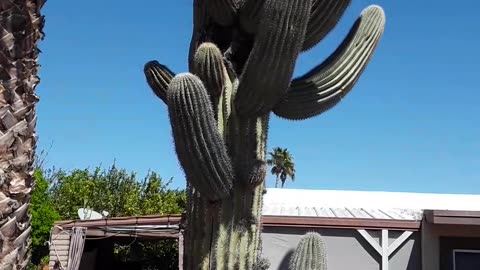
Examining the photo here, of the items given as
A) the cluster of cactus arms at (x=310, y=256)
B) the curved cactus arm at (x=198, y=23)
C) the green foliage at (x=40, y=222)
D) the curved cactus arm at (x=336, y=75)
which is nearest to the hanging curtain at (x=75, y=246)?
the green foliage at (x=40, y=222)

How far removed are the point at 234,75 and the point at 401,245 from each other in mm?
6084

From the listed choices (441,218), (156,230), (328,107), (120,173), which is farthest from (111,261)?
(328,107)

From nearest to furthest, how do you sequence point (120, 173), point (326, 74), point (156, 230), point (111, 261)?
1. point (326, 74)
2. point (156, 230)
3. point (111, 261)
4. point (120, 173)

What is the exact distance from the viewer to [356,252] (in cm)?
1031

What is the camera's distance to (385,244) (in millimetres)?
10148

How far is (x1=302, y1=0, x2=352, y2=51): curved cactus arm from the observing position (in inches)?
208

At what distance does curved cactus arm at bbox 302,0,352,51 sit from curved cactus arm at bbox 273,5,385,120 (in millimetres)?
228

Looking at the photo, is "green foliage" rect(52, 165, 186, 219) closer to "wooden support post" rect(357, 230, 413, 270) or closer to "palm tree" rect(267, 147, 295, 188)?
"wooden support post" rect(357, 230, 413, 270)

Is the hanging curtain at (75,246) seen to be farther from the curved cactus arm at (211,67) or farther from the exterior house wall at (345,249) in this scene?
the curved cactus arm at (211,67)

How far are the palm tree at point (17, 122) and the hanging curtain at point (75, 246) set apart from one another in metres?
8.78

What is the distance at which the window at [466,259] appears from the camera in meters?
10.1

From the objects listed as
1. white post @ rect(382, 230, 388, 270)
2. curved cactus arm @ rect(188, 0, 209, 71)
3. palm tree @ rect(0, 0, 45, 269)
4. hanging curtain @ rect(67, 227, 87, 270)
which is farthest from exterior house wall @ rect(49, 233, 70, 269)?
palm tree @ rect(0, 0, 45, 269)

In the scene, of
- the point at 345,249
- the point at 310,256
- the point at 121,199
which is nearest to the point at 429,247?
the point at 345,249

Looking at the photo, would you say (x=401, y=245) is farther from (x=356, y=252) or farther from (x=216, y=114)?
(x=216, y=114)
